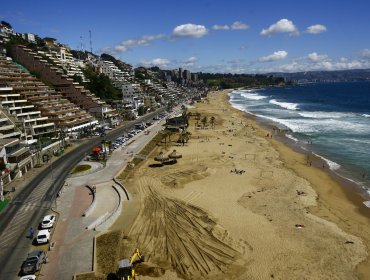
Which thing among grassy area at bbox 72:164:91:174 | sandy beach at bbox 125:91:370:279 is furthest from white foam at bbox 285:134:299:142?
grassy area at bbox 72:164:91:174

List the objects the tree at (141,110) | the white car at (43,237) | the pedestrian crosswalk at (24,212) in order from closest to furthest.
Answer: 1. the white car at (43,237)
2. the pedestrian crosswalk at (24,212)
3. the tree at (141,110)

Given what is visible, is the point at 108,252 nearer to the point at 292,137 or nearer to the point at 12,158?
the point at 12,158

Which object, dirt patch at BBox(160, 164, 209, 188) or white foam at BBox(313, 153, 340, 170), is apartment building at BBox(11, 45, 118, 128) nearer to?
dirt patch at BBox(160, 164, 209, 188)

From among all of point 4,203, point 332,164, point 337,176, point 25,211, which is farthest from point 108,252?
point 332,164

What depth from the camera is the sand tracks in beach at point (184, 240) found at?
25.0 metres

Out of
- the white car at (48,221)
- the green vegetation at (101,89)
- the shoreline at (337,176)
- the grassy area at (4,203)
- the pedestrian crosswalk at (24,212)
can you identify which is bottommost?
the shoreline at (337,176)

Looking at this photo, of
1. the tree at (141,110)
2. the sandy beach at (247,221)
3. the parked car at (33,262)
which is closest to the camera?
the parked car at (33,262)

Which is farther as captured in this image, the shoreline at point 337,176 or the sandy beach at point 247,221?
the shoreline at point 337,176

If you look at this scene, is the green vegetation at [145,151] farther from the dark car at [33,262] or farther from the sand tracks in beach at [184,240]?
the dark car at [33,262]

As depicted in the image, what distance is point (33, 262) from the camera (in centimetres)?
2309

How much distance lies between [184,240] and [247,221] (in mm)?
7256

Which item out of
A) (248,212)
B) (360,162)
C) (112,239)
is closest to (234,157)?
(360,162)

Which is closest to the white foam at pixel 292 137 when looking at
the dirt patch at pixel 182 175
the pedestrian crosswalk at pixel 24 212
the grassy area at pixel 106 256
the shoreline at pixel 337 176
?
the shoreline at pixel 337 176

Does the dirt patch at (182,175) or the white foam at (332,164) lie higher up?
the dirt patch at (182,175)
